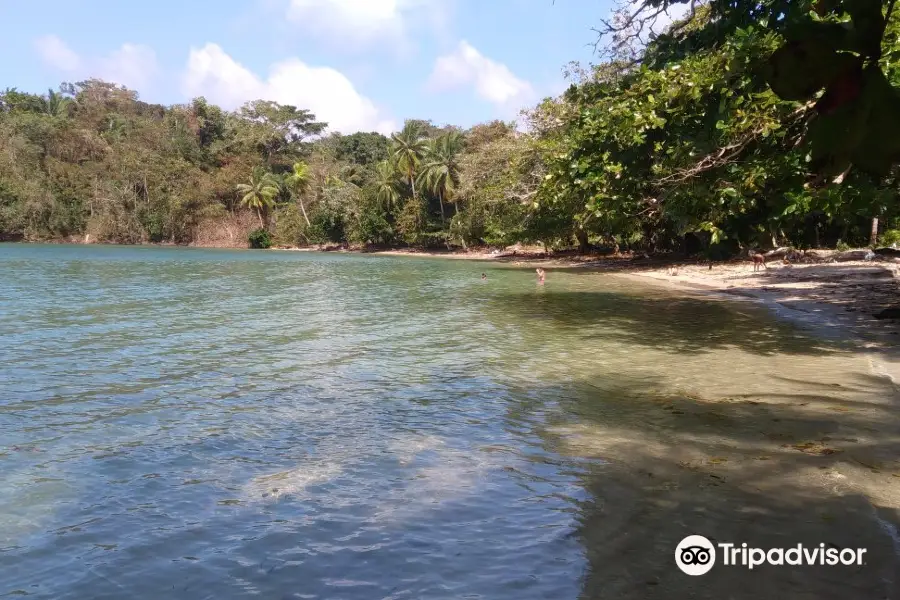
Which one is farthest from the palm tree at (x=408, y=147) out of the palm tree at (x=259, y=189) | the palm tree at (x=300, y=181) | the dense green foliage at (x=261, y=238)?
the dense green foliage at (x=261, y=238)

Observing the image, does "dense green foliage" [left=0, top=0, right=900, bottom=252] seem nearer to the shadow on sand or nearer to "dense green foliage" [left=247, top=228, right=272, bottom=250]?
"dense green foliage" [left=247, top=228, right=272, bottom=250]

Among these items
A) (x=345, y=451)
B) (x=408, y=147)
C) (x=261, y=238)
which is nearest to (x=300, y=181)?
(x=261, y=238)

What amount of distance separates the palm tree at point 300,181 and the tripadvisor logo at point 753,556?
73765 mm

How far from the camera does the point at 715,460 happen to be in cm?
622

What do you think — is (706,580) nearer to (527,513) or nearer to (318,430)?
(527,513)

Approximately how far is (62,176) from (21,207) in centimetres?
568

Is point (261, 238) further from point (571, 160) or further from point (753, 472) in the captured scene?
point (753, 472)

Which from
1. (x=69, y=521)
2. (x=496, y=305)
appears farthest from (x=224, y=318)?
(x=69, y=521)

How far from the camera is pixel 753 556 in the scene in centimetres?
438

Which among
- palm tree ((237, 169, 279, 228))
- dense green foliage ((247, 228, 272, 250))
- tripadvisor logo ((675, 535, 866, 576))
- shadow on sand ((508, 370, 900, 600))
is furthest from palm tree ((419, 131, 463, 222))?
tripadvisor logo ((675, 535, 866, 576))

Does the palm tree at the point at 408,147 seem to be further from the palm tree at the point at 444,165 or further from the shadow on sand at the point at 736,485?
the shadow on sand at the point at 736,485

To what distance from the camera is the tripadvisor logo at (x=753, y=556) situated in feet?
14.0

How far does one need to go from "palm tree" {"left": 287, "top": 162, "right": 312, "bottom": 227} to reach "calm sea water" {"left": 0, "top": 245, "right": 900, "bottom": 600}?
198ft

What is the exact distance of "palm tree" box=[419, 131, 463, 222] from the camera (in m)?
59.8
